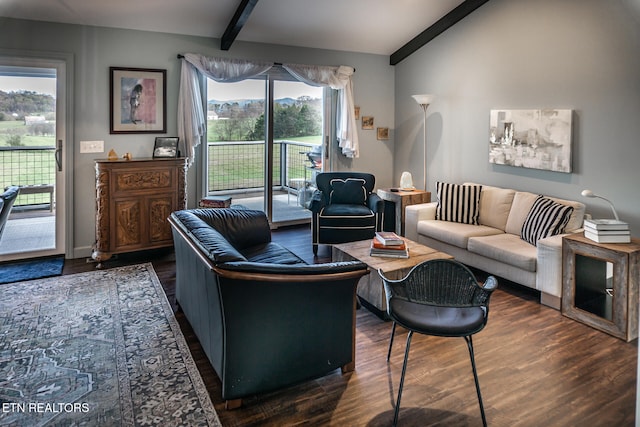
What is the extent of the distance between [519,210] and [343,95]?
2.94 metres

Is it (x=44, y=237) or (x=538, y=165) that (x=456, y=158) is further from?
(x=44, y=237)

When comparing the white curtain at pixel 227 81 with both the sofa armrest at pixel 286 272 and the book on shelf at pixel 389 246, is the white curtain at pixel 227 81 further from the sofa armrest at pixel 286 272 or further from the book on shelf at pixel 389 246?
the sofa armrest at pixel 286 272

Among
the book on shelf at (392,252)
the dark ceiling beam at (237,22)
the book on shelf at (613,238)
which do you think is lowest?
the book on shelf at (392,252)

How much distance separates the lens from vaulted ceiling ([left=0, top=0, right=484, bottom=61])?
4.64 meters

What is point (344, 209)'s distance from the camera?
5.27 meters

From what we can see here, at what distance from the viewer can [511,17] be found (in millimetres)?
5059

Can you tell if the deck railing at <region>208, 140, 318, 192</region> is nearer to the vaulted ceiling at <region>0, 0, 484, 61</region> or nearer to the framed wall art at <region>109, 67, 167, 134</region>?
the framed wall art at <region>109, 67, 167, 134</region>

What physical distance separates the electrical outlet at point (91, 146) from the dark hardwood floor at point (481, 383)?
96.8 inches

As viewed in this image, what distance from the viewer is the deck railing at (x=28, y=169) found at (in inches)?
195

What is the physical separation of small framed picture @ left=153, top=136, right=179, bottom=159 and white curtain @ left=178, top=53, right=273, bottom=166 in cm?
14

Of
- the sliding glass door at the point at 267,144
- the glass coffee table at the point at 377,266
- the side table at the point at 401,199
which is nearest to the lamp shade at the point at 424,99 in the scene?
the side table at the point at 401,199

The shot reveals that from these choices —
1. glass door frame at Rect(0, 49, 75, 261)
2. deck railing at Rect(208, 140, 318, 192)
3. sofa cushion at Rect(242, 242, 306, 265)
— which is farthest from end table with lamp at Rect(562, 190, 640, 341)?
glass door frame at Rect(0, 49, 75, 261)

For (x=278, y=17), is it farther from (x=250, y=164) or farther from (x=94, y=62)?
(x=94, y=62)

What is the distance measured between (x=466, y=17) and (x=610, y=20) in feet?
5.91
